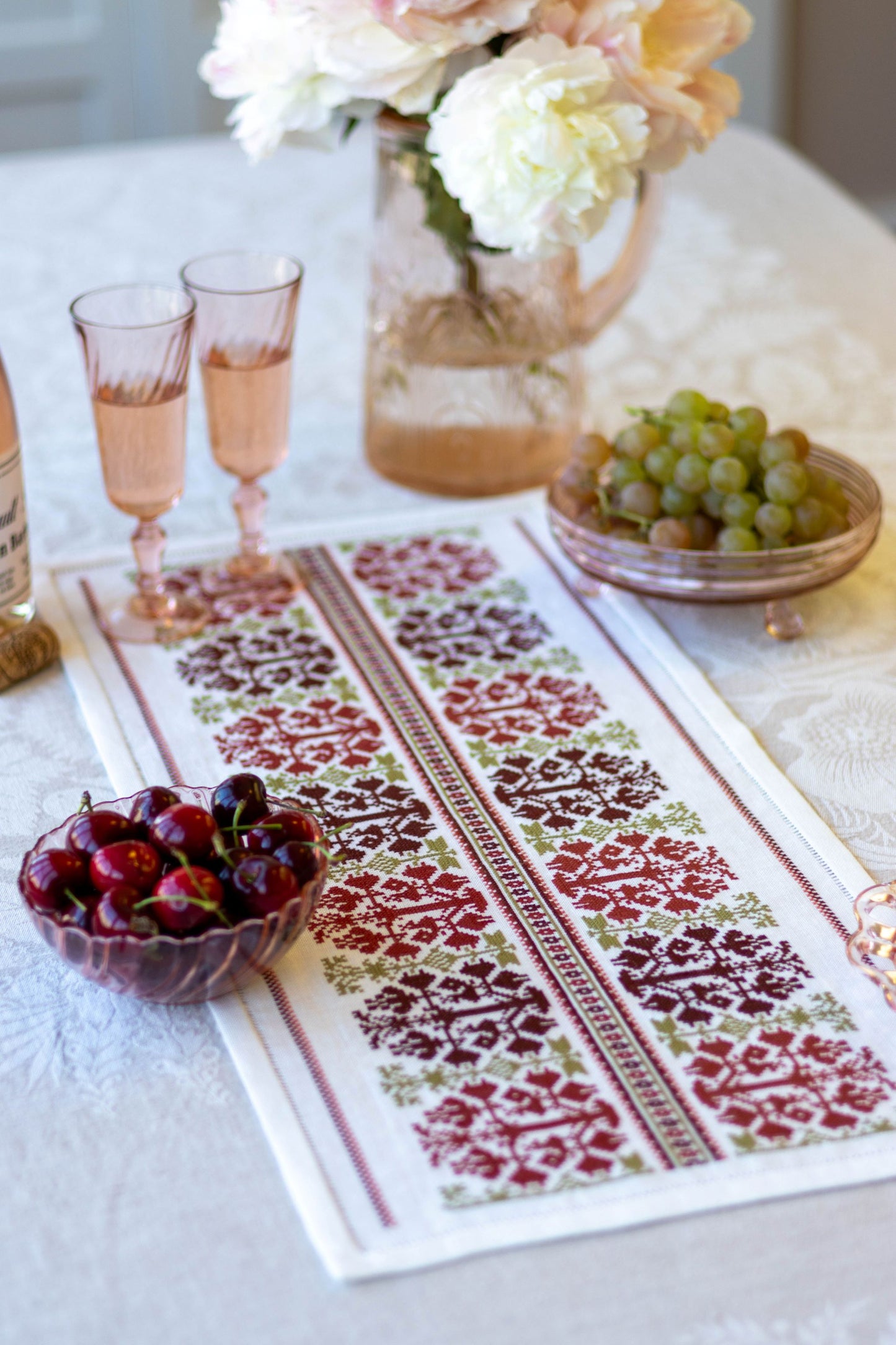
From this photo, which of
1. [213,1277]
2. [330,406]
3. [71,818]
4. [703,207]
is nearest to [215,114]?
[703,207]

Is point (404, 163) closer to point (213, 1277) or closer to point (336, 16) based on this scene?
point (336, 16)

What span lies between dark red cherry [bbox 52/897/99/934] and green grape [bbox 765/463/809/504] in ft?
1.86

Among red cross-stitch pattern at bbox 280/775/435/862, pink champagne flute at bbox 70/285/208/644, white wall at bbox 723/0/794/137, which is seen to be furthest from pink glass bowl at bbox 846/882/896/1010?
white wall at bbox 723/0/794/137

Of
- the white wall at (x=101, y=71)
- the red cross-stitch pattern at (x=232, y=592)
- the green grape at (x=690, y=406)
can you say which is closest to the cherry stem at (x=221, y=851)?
the red cross-stitch pattern at (x=232, y=592)

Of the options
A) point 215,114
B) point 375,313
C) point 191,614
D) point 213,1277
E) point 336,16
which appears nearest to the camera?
point 213,1277

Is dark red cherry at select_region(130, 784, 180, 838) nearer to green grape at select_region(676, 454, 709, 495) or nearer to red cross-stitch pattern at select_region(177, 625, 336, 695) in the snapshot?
red cross-stitch pattern at select_region(177, 625, 336, 695)

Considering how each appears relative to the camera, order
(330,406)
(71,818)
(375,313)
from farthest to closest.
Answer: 1. (330,406)
2. (375,313)
3. (71,818)

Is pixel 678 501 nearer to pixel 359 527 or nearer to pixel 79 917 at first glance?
pixel 359 527

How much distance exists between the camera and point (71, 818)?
0.77 metres

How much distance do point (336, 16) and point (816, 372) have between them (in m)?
0.67

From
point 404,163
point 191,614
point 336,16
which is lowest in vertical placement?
point 191,614

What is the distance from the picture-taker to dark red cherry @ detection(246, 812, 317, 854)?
76 cm

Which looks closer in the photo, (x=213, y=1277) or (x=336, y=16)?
(x=213, y=1277)

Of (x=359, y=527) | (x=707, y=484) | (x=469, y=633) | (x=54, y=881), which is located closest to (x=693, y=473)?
(x=707, y=484)
